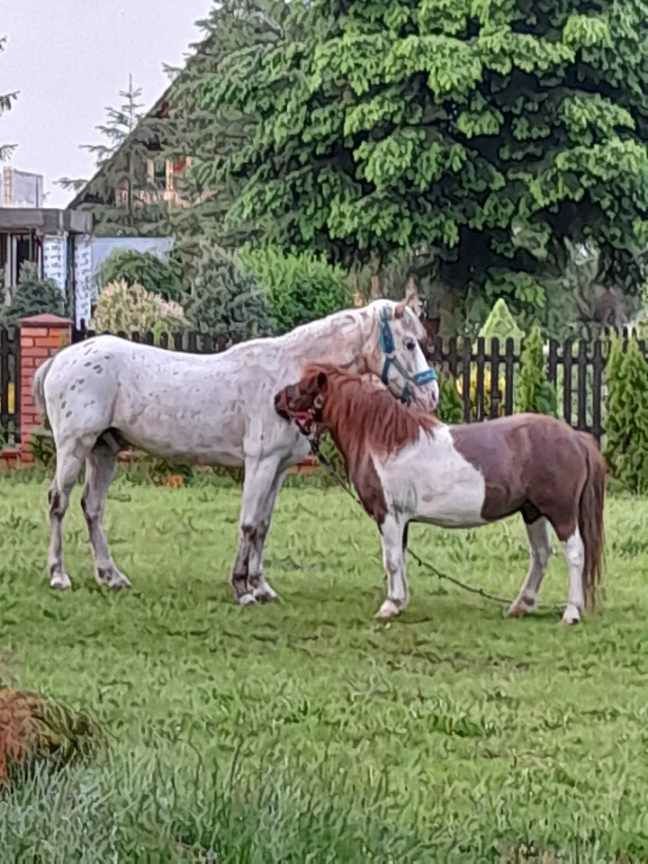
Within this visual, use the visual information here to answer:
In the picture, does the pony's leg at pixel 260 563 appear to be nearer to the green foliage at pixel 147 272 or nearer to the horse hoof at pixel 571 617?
the horse hoof at pixel 571 617

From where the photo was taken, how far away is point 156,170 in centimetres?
4494

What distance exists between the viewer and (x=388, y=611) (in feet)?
25.4

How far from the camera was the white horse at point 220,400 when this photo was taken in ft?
27.2

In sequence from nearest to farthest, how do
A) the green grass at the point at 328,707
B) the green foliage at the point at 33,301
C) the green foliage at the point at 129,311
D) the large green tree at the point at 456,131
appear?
1. the green grass at the point at 328,707
2. the green foliage at the point at 129,311
3. the green foliage at the point at 33,301
4. the large green tree at the point at 456,131

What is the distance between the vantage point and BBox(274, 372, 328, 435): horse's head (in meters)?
7.90

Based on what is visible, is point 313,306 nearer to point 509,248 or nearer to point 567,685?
point 509,248

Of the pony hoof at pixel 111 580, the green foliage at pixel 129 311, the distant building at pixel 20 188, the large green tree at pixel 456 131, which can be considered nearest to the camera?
the pony hoof at pixel 111 580

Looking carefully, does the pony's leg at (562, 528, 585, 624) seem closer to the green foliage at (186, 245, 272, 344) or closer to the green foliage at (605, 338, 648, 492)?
the green foliage at (605, 338, 648, 492)

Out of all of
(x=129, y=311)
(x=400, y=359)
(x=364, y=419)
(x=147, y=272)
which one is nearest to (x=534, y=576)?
(x=364, y=419)

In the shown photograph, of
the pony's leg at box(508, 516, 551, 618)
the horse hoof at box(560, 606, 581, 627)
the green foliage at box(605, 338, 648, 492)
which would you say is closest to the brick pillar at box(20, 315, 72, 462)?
the green foliage at box(605, 338, 648, 492)

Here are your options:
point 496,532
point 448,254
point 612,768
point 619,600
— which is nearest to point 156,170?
point 448,254

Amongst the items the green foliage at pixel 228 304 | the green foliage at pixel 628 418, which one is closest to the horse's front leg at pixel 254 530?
the green foliage at pixel 628 418

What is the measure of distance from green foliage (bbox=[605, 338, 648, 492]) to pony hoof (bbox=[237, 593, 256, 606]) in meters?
7.07

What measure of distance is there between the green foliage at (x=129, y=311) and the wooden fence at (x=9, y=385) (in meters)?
2.60
